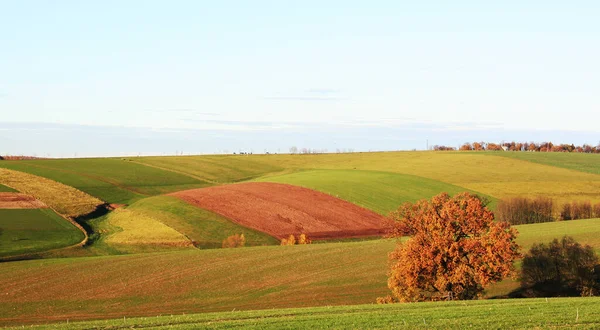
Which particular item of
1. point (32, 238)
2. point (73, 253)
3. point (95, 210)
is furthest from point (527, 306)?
point (95, 210)

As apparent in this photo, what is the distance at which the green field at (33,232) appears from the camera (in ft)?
185

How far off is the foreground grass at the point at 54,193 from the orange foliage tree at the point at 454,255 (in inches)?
1672

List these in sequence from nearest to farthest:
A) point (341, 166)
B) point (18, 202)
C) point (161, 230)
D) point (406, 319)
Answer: point (406, 319) < point (161, 230) < point (18, 202) < point (341, 166)

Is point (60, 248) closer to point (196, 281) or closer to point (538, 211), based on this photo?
point (196, 281)

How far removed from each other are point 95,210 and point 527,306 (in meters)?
57.0

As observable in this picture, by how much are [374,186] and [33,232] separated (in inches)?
1909

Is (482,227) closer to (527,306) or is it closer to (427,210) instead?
(427,210)

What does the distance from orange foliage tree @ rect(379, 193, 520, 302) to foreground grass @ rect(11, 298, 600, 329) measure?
10312 mm

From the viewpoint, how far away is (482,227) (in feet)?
129

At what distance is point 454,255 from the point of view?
125ft

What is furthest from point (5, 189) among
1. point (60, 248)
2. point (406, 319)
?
point (406, 319)

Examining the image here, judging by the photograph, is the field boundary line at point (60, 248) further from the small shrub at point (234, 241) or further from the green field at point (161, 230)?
the small shrub at point (234, 241)

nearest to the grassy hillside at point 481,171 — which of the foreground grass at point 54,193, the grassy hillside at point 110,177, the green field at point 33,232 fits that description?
the grassy hillside at point 110,177

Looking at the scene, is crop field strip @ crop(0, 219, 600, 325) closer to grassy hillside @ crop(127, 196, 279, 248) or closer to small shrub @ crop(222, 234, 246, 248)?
small shrub @ crop(222, 234, 246, 248)
